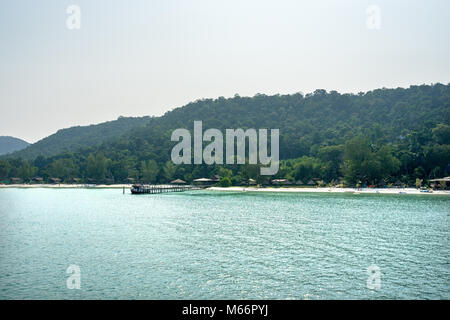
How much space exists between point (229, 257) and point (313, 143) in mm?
121238

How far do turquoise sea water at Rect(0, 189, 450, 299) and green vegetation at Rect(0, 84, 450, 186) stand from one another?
5289 cm

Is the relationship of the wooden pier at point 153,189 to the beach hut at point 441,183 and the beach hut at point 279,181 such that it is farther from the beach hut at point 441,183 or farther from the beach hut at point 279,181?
the beach hut at point 441,183

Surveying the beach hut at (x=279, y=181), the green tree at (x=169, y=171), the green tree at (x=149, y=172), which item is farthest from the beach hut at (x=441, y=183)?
the green tree at (x=149, y=172)

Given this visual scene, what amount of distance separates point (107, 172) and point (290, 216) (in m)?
108

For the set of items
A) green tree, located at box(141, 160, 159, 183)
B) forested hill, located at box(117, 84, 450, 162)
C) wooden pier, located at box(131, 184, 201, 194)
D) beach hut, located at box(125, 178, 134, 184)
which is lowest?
wooden pier, located at box(131, 184, 201, 194)

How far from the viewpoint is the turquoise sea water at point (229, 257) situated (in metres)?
16.9

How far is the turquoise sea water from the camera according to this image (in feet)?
55.5

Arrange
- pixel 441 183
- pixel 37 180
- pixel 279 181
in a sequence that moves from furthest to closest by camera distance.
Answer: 1. pixel 37 180
2. pixel 279 181
3. pixel 441 183

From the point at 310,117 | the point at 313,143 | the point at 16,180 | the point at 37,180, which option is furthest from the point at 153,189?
the point at 310,117

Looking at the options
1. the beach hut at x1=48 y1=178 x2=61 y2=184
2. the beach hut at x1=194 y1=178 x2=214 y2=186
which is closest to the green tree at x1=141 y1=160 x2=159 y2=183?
the beach hut at x1=194 y1=178 x2=214 y2=186

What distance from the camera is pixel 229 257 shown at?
2316cm

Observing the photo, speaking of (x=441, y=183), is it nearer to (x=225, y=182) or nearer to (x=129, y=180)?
(x=225, y=182)

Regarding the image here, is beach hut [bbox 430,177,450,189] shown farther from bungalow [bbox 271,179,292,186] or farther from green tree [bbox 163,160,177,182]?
green tree [bbox 163,160,177,182]
